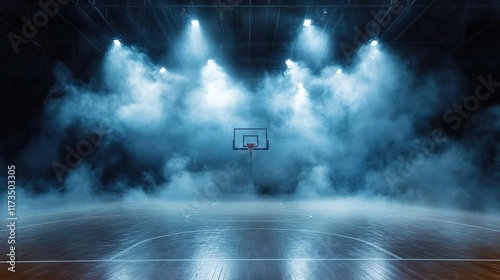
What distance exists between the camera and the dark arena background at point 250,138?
5648 millimetres

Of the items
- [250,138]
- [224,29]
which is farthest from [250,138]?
[224,29]

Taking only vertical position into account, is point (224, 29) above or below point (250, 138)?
above

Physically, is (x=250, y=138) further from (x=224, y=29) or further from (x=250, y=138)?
(x=224, y=29)

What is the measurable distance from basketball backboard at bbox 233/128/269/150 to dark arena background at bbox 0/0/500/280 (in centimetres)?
12

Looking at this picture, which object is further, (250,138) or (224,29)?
(250,138)

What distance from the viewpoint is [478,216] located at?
33.6ft

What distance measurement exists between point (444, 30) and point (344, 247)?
1028cm

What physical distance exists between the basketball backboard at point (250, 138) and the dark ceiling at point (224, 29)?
4127 millimetres

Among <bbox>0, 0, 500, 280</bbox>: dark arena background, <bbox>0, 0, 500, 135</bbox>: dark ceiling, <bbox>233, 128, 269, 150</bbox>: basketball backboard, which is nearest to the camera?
<bbox>0, 0, 500, 280</bbox>: dark arena background

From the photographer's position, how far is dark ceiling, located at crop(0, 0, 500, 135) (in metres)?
11.8

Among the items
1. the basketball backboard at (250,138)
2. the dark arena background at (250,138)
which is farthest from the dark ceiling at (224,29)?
the basketball backboard at (250,138)

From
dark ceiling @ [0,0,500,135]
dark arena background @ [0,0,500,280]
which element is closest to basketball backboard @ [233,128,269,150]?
dark arena background @ [0,0,500,280]

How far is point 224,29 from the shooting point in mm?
13977

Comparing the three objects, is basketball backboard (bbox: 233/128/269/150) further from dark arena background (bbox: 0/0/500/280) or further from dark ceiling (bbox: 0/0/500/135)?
dark ceiling (bbox: 0/0/500/135)
